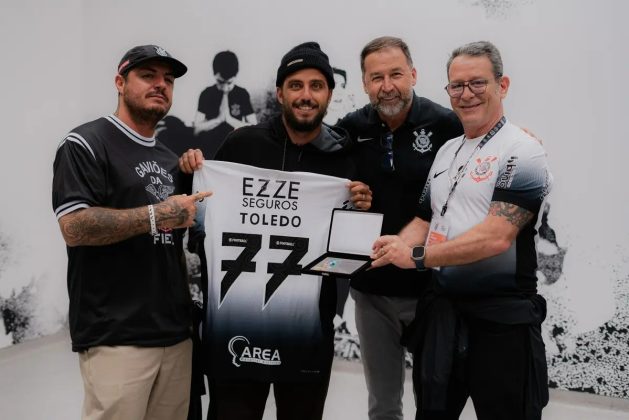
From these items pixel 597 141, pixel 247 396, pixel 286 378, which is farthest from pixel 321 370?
pixel 597 141

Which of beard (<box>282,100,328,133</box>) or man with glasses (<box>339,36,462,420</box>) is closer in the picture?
beard (<box>282,100,328,133</box>)

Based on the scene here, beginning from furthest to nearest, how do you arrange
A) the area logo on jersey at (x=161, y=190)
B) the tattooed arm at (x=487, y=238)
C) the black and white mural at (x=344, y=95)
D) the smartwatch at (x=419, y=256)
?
1. the black and white mural at (x=344, y=95)
2. the area logo on jersey at (x=161, y=190)
3. the smartwatch at (x=419, y=256)
4. the tattooed arm at (x=487, y=238)

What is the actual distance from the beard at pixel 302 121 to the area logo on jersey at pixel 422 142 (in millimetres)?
437

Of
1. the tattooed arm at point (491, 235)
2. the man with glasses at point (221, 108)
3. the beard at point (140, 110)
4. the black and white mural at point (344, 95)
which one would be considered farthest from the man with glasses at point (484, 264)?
the man with glasses at point (221, 108)

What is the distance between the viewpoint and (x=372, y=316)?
2.29 meters

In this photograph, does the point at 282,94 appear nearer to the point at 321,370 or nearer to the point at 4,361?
the point at 321,370

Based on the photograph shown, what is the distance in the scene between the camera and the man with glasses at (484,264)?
1.64 metres

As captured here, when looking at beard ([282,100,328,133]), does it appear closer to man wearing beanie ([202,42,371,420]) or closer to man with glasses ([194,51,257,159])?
man wearing beanie ([202,42,371,420])

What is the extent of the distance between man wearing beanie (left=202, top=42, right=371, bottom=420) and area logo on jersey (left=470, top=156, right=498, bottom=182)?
38 centimetres

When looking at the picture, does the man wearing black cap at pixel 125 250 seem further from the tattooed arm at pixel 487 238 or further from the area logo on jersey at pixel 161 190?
the tattooed arm at pixel 487 238

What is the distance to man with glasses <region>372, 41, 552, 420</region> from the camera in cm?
164

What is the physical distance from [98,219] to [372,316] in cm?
113

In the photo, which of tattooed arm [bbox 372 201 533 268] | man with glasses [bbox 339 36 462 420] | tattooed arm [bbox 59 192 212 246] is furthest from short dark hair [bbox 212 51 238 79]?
tattooed arm [bbox 372 201 533 268]

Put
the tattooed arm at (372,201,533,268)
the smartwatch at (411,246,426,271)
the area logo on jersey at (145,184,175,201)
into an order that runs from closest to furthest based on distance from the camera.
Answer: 1. the tattooed arm at (372,201,533,268)
2. the smartwatch at (411,246,426,271)
3. the area logo on jersey at (145,184,175,201)
